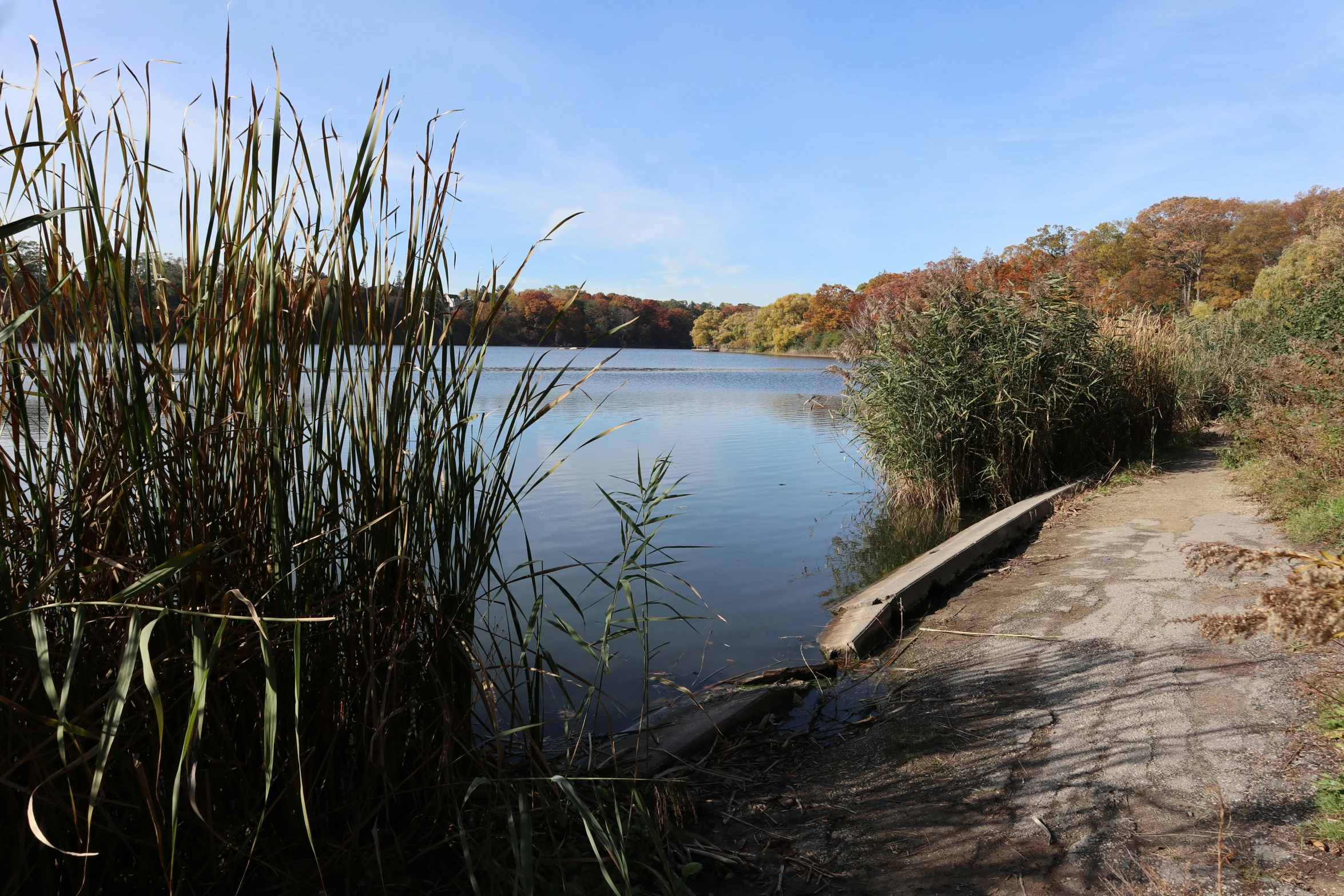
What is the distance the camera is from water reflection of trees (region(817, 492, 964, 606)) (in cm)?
622

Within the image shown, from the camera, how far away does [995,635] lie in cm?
417

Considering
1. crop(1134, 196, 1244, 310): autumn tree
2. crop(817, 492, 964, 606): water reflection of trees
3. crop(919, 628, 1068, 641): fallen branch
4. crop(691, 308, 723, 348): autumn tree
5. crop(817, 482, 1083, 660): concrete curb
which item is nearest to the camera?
crop(919, 628, 1068, 641): fallen branch

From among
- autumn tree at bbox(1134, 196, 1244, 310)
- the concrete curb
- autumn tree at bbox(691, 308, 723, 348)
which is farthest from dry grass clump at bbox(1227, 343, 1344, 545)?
autumn tree at bbox(691, 308, 723, 348)

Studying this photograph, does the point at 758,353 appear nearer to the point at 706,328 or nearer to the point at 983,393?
the point at 706,328

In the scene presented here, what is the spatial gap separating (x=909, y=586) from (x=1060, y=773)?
2320 millimetres

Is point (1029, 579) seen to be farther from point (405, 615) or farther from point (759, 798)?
point (405, 615)

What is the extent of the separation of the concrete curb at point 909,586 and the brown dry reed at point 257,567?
7.47ft

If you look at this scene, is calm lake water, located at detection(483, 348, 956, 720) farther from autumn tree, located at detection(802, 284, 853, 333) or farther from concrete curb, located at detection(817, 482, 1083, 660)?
autumn tree, located at detection(802, 284, 853, 333)

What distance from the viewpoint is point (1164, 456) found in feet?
31.2

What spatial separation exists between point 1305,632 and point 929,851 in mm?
1129

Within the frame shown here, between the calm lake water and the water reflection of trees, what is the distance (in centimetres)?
2

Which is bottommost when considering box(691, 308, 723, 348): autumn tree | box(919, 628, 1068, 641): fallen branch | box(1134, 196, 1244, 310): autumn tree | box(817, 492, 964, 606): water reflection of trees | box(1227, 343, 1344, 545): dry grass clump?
box(817, 492, 964, 606): water reflection of trees

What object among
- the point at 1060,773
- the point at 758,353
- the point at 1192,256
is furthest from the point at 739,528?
the point at 758,353

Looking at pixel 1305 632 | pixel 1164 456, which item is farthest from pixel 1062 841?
pixel 1164 456
